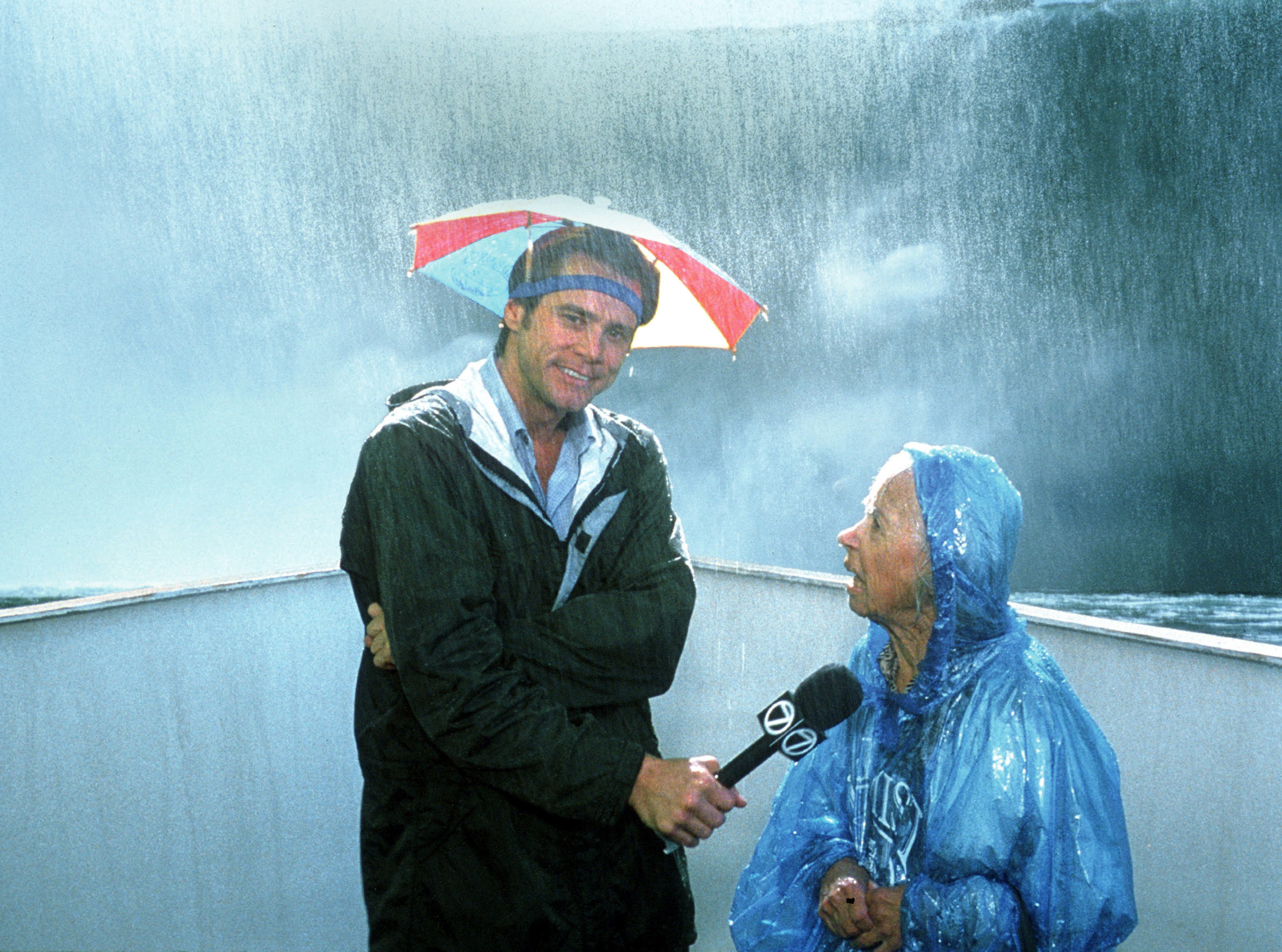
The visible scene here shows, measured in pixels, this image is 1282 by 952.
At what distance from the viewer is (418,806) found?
1.66m

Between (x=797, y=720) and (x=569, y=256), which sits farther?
(x=569, y=256)

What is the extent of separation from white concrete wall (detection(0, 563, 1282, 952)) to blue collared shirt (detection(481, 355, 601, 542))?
1227 mm

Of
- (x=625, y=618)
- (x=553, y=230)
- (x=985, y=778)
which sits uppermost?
(x=553, y=230)

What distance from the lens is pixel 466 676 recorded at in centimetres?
149

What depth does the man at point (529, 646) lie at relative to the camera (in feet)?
4.94

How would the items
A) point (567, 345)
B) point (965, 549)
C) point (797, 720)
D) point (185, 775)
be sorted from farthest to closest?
point (185, 775) < point (567, 345) < point (965, 549) < point (797, 720)

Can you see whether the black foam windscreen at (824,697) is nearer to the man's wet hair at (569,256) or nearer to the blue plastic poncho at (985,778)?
the blue plastic poncho at (985,778)

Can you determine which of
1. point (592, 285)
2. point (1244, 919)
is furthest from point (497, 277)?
point (1244, 919)

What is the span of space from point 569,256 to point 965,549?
2.95 ft

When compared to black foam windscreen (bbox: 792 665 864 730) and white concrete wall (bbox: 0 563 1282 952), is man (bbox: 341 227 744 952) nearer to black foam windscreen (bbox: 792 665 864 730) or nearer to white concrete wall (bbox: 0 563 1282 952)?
black foam windscreen (bbox: 792 665 864 730)

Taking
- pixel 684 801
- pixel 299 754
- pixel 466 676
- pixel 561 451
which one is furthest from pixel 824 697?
pixel 299 754

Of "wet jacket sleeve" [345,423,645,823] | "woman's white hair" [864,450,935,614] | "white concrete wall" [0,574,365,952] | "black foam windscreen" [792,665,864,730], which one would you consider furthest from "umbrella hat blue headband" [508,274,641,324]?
"white concrete wall" [0,574,365,952]

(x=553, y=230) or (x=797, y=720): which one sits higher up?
(x=553, y=230)

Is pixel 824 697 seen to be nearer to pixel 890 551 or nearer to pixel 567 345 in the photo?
pixel 890 551
